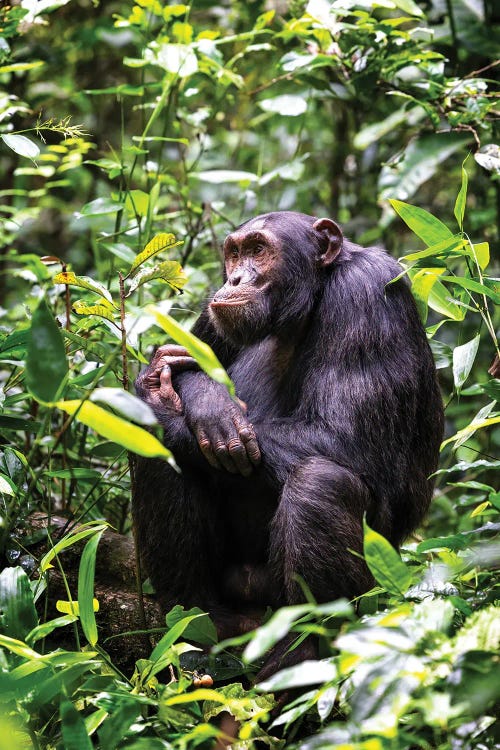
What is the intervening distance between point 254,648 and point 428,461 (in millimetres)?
2303

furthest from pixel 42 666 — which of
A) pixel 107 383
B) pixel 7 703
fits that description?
A: pixel 107 383

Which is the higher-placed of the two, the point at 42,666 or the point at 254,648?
the point at 254,648

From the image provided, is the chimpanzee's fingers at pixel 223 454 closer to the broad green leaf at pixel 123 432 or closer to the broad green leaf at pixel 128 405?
the broad green leaf at pixel 123 432

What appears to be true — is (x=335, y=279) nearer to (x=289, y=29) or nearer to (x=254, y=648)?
(x=289, y=29)

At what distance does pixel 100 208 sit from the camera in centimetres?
427

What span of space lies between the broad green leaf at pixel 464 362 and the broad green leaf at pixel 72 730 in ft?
6.07

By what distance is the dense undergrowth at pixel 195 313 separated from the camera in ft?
6.63

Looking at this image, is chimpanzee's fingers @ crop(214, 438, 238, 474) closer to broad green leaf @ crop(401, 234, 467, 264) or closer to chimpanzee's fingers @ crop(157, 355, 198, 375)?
chimpanzee's fingers @ crop(157, 355, 198, 375)

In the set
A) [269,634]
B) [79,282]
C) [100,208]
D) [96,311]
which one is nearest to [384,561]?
[269,634]

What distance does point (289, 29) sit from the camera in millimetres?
4887

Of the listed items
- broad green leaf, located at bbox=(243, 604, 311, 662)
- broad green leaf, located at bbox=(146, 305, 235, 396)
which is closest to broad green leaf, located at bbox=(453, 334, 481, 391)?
broad green leaf, located at bbox=(146, 305, 235, 396)

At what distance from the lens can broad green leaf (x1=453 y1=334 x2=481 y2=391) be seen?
3309 mm

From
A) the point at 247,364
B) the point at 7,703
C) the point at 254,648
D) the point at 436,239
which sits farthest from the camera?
the point at 247,364

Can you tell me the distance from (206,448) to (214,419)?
0.41ft
